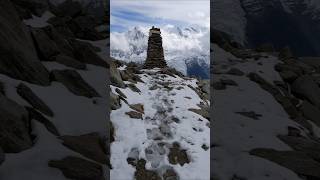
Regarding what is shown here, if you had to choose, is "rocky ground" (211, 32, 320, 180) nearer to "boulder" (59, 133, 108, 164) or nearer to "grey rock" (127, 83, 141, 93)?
"boulder" (59, 133, 108, 164)

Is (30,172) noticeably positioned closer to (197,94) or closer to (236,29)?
(197,94)

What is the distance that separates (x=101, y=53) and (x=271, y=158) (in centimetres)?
1232

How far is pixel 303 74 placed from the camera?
26.1 m

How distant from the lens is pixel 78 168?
10648 millimetres

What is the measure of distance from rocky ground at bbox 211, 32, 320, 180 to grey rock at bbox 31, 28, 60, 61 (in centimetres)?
806

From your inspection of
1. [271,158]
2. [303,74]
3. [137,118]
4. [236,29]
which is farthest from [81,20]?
[236,29]

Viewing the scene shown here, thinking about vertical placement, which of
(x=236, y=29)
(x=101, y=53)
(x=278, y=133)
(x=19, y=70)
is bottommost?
(x=236, y=29)

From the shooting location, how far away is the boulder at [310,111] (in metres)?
20.9

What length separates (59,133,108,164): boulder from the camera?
11.9 metres

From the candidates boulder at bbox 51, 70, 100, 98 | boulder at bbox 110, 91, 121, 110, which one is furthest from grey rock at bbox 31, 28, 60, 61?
boulder at bbox 110, 91, 121, 110

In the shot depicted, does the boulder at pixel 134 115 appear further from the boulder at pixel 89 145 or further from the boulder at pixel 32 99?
the boulder at pixel 32 99

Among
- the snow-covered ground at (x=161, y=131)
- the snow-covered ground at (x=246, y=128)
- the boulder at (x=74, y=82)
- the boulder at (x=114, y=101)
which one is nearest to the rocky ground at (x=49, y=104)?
the boulder at (x=74, y=82)

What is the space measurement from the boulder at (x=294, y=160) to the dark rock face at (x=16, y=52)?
28.7ft

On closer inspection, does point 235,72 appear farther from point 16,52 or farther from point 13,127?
point 13,127
